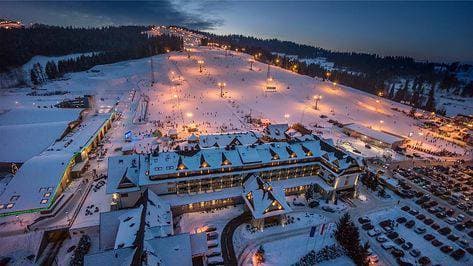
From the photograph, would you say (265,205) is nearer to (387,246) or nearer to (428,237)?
(387,246)

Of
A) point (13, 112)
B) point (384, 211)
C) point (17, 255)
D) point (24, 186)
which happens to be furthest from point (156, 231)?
point (13, 112)

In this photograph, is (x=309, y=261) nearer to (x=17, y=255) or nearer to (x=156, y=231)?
(x=156, y=231)

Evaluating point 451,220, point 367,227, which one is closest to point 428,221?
point 451,220

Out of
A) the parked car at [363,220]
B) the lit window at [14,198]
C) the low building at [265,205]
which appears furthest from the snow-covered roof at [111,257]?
the parked car at [363,220]

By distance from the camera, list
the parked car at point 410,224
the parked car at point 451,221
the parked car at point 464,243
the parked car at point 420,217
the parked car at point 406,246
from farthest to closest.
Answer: the parked car at point 420,217 → the parked car at point 451,221 → the parked car at point 410,224 → the parked car at point 464,243 → the parked car at point 406,246

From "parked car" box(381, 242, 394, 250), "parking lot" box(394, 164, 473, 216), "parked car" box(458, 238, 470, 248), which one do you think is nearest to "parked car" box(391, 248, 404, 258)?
"parked car" box(381, 242, 394, 250)

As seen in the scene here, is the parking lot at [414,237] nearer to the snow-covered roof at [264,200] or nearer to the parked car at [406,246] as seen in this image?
the parked car at [406,246]
